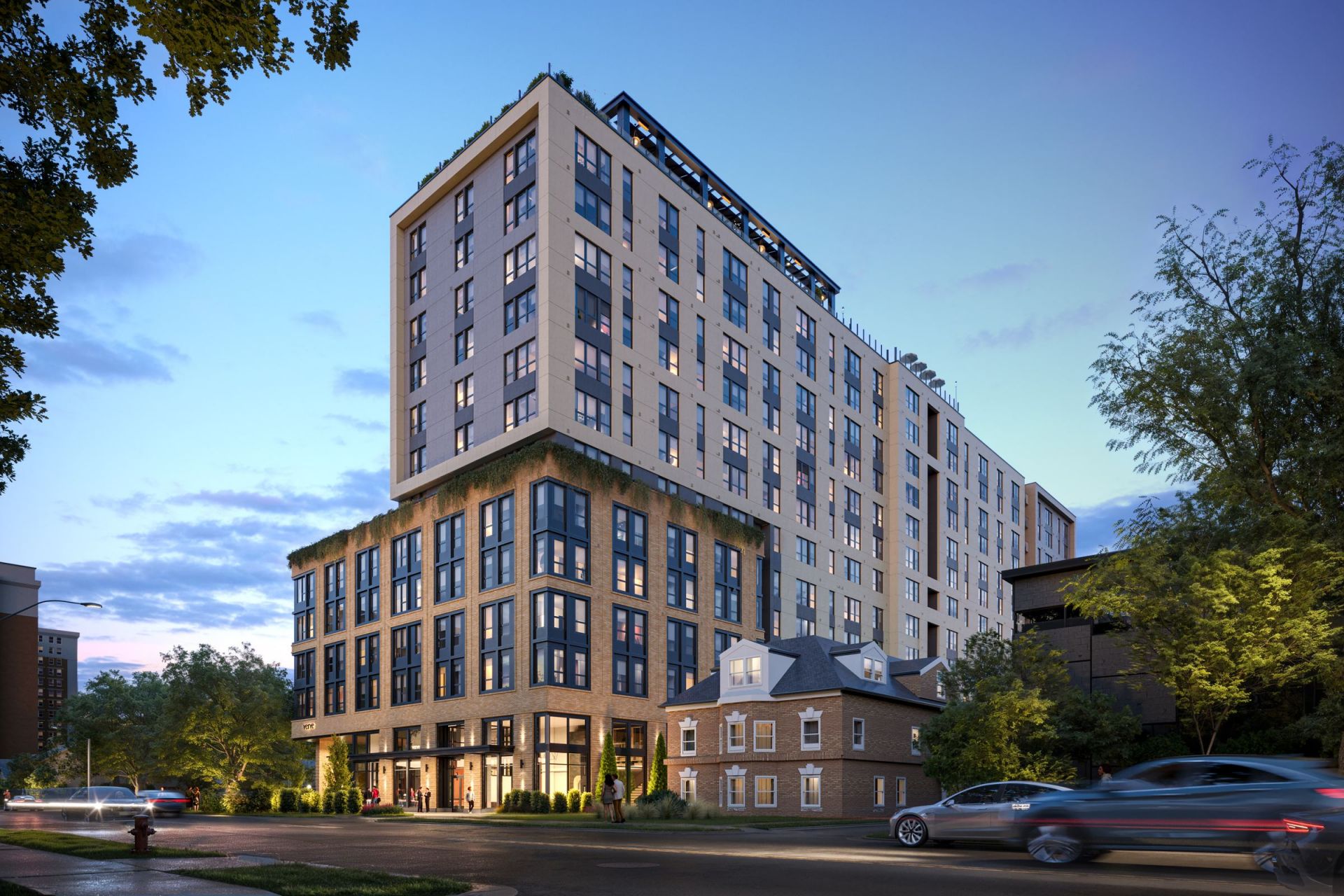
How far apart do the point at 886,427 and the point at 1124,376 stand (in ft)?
220

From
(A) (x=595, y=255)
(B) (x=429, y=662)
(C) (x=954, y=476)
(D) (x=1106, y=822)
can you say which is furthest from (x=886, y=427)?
(D) (x=1106, y=822)

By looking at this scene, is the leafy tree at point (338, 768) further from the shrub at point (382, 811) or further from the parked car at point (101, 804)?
the parked car at point (101, 804)

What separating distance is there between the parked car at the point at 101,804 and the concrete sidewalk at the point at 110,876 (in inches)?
1291

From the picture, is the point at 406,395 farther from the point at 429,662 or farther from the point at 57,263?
the point at 57,263

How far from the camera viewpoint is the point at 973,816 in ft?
78.5

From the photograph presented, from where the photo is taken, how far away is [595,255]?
66.9 m

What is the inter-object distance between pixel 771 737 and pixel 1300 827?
3930cm

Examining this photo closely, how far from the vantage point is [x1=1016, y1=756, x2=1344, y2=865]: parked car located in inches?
624

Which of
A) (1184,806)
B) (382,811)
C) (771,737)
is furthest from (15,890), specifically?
(382,811)

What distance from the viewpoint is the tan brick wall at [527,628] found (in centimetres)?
6038

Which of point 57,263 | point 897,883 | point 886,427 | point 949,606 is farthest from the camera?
point 949,606

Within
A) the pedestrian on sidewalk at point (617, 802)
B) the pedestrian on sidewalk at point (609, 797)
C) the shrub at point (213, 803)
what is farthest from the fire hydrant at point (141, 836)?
the shrub at point (213, 803)

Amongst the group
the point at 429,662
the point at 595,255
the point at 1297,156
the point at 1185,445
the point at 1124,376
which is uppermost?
the point at 595,255

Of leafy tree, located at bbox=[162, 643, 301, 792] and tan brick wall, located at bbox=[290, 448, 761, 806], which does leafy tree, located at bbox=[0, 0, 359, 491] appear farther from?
leafy tree, located at bbox=[162, 643, 301, 792]
